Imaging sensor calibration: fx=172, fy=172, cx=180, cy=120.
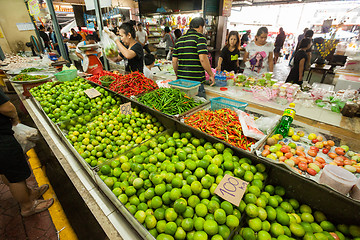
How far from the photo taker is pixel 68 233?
2412 mm

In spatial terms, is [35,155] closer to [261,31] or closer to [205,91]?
[205,91]

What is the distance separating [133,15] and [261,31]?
12.8 m

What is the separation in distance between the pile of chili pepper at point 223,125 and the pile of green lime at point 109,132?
2.02ft

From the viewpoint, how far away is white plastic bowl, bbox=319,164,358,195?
4.25 ft

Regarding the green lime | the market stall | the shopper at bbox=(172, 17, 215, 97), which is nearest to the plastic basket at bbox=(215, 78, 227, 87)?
the shopper at bbox=(172, 17, 215, 97)

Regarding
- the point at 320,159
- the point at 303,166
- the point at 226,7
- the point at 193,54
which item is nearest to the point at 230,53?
the point at 193,54

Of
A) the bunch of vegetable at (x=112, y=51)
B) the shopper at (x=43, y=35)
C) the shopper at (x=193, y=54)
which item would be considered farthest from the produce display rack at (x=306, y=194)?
the shopper at (x=43, y=35)

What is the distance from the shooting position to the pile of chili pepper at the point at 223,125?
1.96 m

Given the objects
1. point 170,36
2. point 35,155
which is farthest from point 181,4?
point 35,155

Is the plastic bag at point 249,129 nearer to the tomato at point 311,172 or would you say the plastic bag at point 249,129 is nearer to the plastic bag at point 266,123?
the plastic bag at point 266,123

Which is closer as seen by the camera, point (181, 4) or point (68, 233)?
point (68, 233)

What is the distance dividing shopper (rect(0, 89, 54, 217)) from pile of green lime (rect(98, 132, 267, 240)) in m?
1.45

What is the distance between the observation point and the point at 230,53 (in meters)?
5.21

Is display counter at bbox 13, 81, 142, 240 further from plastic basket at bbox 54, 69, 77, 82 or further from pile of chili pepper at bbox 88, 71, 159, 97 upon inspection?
plastic basket at bbox 54, 69, 77, 82
